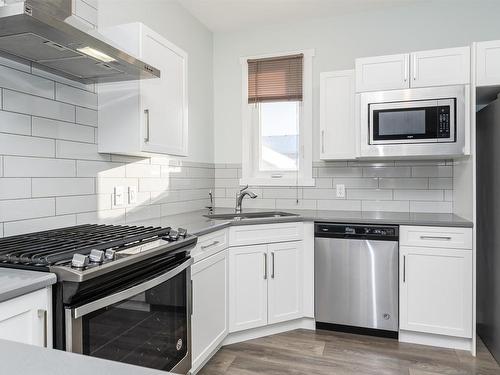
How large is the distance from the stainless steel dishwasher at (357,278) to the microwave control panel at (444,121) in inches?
30.3

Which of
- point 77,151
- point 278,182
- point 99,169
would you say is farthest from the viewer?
point 278,182

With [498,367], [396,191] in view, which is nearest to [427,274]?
[498,367]

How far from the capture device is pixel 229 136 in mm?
Answer: 3855

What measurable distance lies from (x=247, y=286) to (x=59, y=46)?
193 centimetres

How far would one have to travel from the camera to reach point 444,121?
106 inches

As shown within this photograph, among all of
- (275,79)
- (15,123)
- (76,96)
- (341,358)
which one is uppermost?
(275,79)

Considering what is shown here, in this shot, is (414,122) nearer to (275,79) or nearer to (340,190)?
(340,190)

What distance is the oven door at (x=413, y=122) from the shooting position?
269cm

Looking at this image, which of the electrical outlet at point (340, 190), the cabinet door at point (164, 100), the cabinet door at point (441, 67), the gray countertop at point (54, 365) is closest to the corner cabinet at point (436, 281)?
the electrical outlet at point (340, 190)

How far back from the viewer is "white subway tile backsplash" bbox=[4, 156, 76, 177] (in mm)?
1741

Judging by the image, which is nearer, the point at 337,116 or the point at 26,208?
the point at 26,208

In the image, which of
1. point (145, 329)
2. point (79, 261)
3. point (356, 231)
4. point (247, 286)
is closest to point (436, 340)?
point (356, 231)

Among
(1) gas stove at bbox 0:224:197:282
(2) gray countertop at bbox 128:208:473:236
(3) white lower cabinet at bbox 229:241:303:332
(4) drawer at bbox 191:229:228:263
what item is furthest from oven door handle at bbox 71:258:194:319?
(3) white lower cabinet at bbox 229:241:303:332

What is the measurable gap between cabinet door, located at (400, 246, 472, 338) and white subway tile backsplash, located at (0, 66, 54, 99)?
2.46 m
